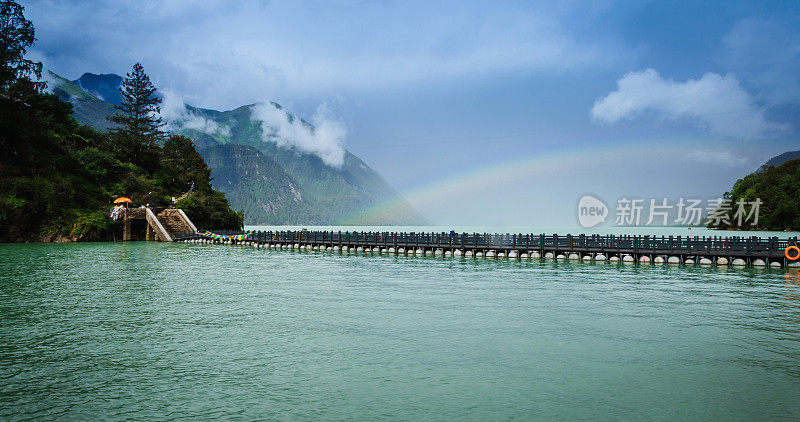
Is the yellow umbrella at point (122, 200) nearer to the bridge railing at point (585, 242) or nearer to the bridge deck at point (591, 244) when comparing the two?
the bridge railing at point (585, 242)

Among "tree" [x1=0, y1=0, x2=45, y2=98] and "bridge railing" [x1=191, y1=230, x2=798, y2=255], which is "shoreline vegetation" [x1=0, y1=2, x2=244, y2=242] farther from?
"bridge railing" [x1=191, y1=230, x2=798, y2=255]

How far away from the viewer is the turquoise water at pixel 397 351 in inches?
408

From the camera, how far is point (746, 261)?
41.8 m

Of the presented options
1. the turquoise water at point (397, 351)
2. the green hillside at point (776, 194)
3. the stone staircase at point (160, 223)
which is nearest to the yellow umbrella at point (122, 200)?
the stone staircase at point (160, 223)

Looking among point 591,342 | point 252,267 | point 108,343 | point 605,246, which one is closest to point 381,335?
Result: point 591,342

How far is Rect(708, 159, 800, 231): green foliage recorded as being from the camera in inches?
4724

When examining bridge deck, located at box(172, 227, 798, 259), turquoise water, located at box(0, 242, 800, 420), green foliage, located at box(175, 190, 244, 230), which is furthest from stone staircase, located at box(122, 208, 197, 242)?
turquoise water, located at box(0, 242, 800, 420)

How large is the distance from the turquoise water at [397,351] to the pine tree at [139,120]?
7191 centimetres

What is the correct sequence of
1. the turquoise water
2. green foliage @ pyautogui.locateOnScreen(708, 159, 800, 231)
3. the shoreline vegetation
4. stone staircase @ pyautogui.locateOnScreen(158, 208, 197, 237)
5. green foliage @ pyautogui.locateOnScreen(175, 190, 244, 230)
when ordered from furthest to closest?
green foliage @ pyautogui.locateOnScreen(708, 159, 800, 231), green foliage @ pyautogui.locateOnScreen(175, 190, 244, 230), stone staircase @ pyautogui.locateOnScreen(158, 208, 197, 237), the shoreline vegetation, the turquoise water

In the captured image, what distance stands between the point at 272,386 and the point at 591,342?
10176 mm

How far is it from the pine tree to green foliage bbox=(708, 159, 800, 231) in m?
132

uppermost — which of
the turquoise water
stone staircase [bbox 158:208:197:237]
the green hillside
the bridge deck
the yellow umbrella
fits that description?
the green hillside

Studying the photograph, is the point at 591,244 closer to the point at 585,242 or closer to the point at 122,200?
the point at 585,242

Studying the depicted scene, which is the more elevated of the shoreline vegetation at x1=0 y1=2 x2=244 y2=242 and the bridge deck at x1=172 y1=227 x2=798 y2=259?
the shoreline vegetation at x1=0 y1=2 x2=244 y2=242
